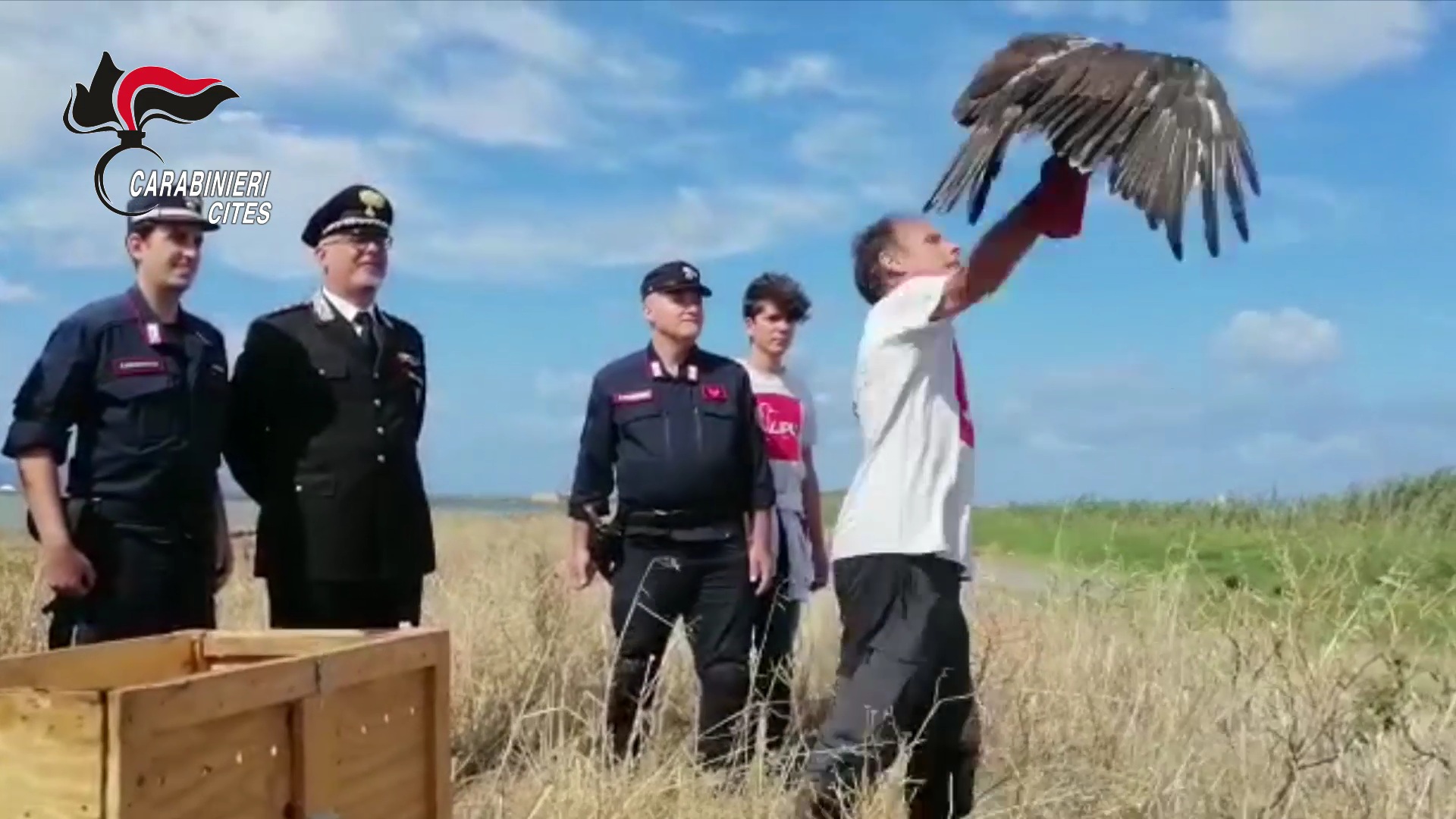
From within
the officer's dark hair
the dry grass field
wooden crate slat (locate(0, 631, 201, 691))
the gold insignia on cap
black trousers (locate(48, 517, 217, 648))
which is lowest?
the dry grass field

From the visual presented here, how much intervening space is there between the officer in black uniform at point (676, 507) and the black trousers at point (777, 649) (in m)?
0.13

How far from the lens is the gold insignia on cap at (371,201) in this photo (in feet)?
15.4

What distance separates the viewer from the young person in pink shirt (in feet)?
18.8

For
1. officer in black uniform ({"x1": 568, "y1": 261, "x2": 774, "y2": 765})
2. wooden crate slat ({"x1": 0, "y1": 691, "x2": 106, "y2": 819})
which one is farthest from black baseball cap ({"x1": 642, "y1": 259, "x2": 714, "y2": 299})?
wooden crate slat ({"x1": 0, "y1": 691, "x2": 106, "y2": 819})

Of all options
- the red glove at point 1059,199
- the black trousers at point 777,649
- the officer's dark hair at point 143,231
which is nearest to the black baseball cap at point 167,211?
the officer's dark hair at point 143,231

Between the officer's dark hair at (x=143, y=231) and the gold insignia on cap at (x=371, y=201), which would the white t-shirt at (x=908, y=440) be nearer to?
the gold insignia on cap at (x=371, y=201)

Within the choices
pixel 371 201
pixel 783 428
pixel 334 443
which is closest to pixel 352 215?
pixel 371 201

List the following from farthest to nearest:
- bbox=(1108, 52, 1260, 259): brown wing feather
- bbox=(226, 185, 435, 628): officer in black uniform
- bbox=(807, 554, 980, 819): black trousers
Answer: bbox=(226, 185, 435, 628): officer in black uniform
bbox=(807, 554, 980, 819): black trousers
bbox=(1108, 52, 1260, 259): brown wing feather

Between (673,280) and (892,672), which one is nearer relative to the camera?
(892,672)

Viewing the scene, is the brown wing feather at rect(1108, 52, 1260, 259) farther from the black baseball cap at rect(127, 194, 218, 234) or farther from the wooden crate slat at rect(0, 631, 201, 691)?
the black baseball cap at rect(127, 194, 218, 234)

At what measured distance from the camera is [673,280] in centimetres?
564

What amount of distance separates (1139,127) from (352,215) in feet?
8.13

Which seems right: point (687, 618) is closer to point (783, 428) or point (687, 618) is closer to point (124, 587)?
point (783, 428)

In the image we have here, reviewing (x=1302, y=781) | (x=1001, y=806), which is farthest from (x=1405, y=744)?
(x=1001, y=806)
